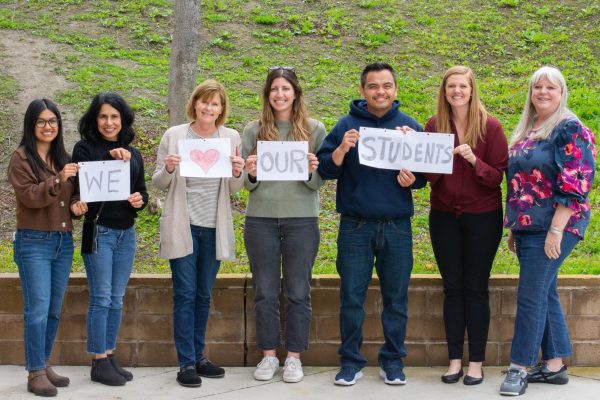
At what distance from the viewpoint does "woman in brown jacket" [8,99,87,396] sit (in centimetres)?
571

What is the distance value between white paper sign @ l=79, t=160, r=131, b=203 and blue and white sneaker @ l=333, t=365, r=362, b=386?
188 cm

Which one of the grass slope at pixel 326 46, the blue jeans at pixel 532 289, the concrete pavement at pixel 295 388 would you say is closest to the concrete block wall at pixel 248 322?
the concrete pavement at pixel 295 388

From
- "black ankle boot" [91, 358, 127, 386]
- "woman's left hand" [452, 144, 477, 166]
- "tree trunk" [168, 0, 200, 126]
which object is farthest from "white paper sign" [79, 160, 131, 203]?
"tree trunk" [168, 0, 200, 126]

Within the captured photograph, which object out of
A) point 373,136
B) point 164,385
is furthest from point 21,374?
point 373,136

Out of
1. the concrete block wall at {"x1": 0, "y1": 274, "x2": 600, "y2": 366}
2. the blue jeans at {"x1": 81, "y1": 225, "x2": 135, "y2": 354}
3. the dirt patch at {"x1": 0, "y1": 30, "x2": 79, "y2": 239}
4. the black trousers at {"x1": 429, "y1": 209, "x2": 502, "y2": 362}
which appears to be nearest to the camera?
the blue jeans at {"x1": 81, "y1": 225, "x2": 135, "y2": 354}

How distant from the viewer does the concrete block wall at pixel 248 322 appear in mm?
6492

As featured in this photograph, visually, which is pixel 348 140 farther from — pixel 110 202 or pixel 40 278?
pixel 40 278

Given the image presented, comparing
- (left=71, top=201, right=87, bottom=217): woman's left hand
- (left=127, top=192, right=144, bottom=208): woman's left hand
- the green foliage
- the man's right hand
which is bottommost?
(left=71, top=201, right=87, bottom=217): woman's left hand

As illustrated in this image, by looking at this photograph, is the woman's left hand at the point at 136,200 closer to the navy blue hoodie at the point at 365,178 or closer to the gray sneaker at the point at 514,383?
the navy blue hoodie at the point at 365,178

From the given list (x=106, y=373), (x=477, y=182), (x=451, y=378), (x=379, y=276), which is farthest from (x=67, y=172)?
(x=451, y=378)

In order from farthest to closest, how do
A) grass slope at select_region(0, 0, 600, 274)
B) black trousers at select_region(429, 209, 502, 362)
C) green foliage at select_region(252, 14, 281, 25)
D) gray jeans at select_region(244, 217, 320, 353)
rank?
green foliage at select_region(252, 14, 281, 25)
grass slope at select_region(0, 0, 600, 274)
gray jeans at select_region(244, 217, 320, 353)
black trousers at select_region(429, 209, 502, 362)

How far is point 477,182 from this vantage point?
5.95m

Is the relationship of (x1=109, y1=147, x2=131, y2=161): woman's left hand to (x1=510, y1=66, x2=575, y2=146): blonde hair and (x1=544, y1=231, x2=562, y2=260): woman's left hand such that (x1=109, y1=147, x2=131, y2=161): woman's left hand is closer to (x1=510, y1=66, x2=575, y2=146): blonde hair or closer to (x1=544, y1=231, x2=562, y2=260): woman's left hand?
(x1=510, y1=66, x2=575, y2=146): blonde hair

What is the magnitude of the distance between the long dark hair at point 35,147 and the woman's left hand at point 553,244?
319 cm
